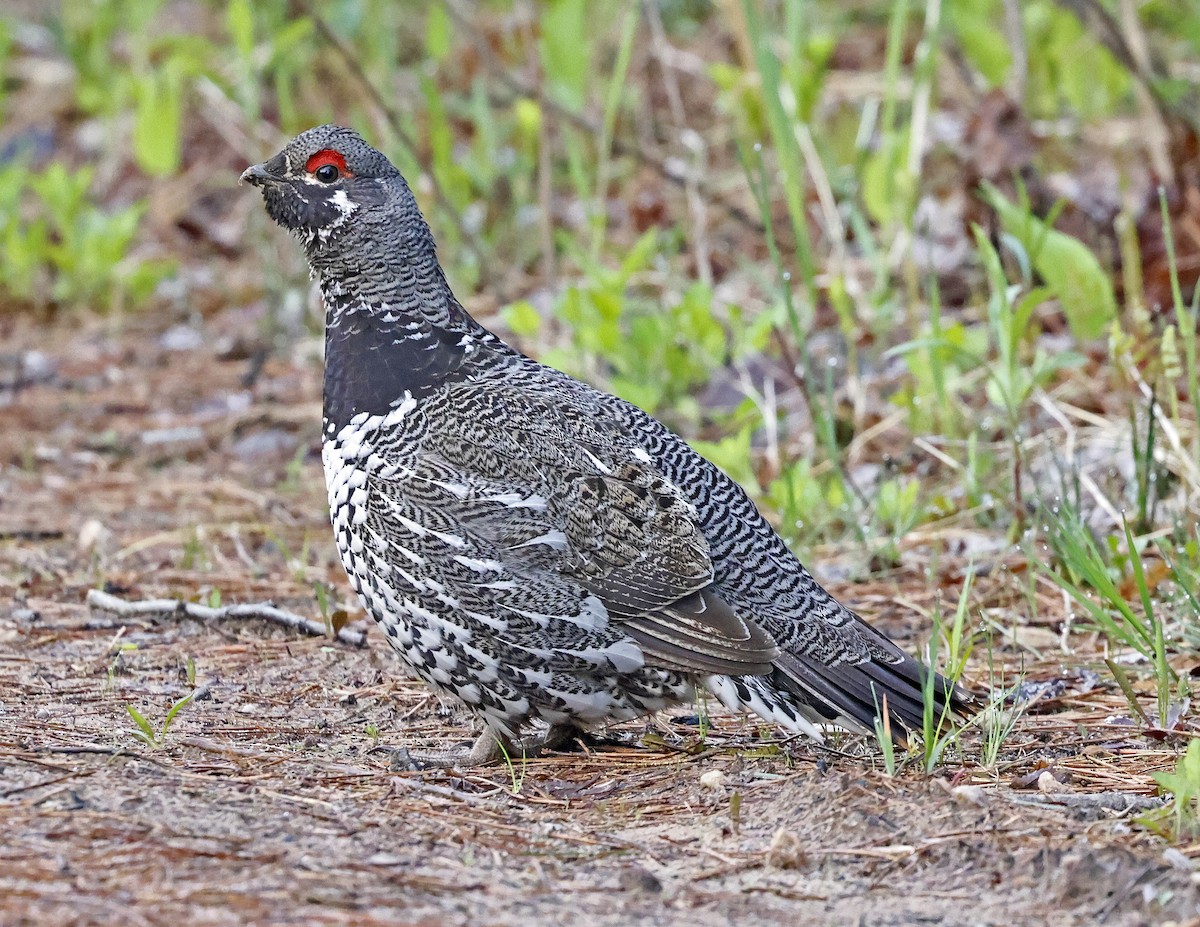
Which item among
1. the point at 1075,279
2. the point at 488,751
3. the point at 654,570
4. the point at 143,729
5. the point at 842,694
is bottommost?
the point at 488,751

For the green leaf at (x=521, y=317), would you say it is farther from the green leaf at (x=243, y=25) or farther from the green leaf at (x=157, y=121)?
the green leaf at (x=157, y=121)

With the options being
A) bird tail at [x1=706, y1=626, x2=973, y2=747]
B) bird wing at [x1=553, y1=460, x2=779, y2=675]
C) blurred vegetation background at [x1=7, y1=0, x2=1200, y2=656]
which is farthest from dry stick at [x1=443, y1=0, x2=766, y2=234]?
bird tail at [x1=706, y1=626, x2=973, y2=747]

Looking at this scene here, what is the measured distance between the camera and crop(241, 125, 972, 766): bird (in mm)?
4062

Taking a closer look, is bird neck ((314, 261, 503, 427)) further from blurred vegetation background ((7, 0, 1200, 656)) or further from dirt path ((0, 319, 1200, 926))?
blurred vegetation background ((7, 0, 1200, 656))

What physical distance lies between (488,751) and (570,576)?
1.69 ft

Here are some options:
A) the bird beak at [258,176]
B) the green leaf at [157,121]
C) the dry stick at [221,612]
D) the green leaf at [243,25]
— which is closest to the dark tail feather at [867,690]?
the dry stick at [221,612]

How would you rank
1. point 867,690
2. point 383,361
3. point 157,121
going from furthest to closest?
point 157,121, point 383,361, point 867,690

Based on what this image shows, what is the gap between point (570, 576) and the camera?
4.12 m

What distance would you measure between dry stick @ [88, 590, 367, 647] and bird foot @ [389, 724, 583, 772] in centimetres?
102

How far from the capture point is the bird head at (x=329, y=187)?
474 centimetres

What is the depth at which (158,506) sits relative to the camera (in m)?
6.80

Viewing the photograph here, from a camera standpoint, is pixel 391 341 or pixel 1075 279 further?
pixel 1075 279

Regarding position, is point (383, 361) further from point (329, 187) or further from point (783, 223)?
point (783, 223)

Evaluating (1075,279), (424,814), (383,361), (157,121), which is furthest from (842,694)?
(157,121)
